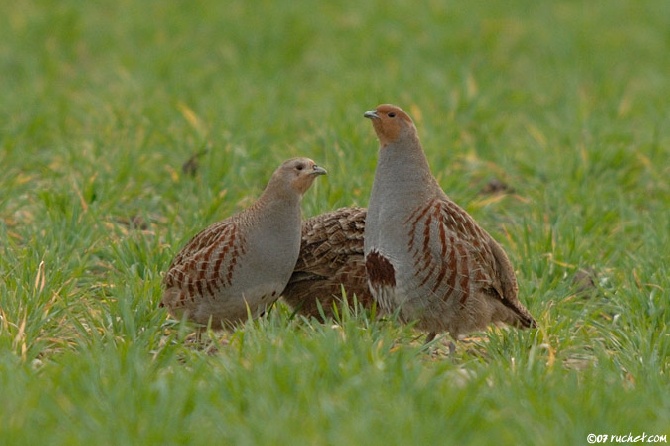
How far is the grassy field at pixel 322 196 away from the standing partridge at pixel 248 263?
0.15 meters

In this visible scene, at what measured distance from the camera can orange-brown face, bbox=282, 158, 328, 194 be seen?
4750mm

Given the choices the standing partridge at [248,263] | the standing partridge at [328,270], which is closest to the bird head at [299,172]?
the standing partridge at [248,263]

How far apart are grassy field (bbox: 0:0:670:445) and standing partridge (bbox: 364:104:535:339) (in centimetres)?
15

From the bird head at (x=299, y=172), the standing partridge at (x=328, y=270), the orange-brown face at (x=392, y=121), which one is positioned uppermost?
the orange-brown face at (x=392, y=121)

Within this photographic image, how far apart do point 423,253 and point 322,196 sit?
66.3 inches

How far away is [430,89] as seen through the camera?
8.79 m

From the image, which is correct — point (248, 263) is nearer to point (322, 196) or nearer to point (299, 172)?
point (299, 172)

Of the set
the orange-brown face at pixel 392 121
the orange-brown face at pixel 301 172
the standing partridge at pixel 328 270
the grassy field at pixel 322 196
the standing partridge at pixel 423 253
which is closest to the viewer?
the grassy field at pixel 322 196

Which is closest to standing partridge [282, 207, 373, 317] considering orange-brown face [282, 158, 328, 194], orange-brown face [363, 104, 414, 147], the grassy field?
the grassy field

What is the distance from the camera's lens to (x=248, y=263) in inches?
183

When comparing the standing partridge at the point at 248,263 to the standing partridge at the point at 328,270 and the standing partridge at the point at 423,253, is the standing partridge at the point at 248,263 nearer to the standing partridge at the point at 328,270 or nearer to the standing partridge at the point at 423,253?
the standing partridge at the point at 328,270

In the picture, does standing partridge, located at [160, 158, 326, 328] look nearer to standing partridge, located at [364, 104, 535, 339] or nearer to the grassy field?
the grassy field

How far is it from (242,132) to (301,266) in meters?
2.71

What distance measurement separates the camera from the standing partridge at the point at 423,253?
176 inches
